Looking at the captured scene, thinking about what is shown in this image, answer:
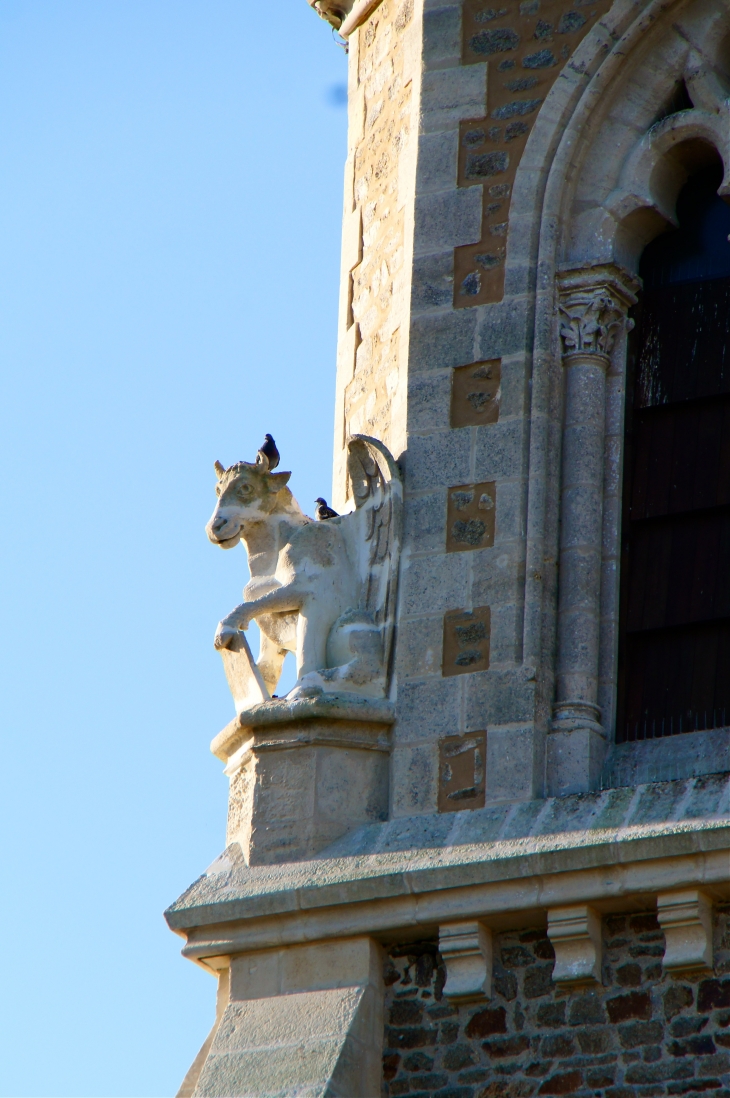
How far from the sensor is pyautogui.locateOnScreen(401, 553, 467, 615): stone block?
1202cm

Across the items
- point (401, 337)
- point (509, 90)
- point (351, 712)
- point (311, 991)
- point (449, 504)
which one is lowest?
point (311, 991)

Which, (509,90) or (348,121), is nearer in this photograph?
(509,90)

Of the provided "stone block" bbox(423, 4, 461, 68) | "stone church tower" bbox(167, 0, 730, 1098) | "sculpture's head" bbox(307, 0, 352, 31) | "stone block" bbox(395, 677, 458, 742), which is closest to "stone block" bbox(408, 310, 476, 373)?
"stone church tower" bbox(167, 0, 730, 1098)

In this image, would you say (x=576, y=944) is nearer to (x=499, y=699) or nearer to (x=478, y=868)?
(x=478, y=868)

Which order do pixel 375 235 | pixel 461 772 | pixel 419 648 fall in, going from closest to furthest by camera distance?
pixel 461 772 < pixel 419 648 < pixel 375 235

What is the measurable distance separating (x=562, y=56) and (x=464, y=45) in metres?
0.59

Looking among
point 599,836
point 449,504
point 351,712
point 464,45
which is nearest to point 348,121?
point 464,45

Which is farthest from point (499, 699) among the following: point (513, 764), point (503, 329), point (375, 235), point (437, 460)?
point (375, 235)

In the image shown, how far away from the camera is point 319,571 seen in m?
12.4

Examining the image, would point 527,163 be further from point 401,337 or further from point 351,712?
point 351,712

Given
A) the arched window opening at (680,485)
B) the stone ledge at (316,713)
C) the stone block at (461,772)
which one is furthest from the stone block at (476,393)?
the stone block at (461,772)

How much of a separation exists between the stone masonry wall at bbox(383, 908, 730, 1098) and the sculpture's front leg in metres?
1.83

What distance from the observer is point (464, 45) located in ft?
43.5

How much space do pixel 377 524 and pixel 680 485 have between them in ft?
4.73
